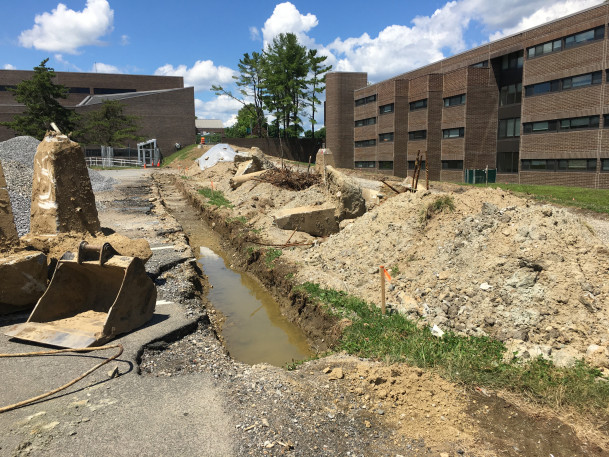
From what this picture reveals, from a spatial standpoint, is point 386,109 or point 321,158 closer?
point 321,158

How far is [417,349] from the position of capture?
560cm

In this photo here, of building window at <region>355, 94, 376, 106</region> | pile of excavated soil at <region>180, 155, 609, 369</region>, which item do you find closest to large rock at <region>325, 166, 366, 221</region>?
pile of excavated soil at <region>180, 155, 609, 369</region>

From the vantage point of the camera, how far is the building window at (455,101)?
35.2 m

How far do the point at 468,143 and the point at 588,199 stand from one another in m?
18.1

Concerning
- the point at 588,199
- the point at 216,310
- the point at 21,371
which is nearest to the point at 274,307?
the point at 216,310

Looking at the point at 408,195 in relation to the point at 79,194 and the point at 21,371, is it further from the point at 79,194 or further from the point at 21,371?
the point at 21,371

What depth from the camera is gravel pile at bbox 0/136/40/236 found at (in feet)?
36.4

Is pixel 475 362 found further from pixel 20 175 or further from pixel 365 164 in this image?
pixel 365 164

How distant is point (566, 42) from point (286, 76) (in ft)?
106

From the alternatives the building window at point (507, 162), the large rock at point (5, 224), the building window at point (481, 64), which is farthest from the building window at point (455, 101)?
the large rock at point (5, 224)

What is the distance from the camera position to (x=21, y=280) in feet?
20.7

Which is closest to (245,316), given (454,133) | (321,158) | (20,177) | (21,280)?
(21,280)

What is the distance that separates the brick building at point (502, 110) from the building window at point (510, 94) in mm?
78

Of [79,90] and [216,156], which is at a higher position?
[79,90]
